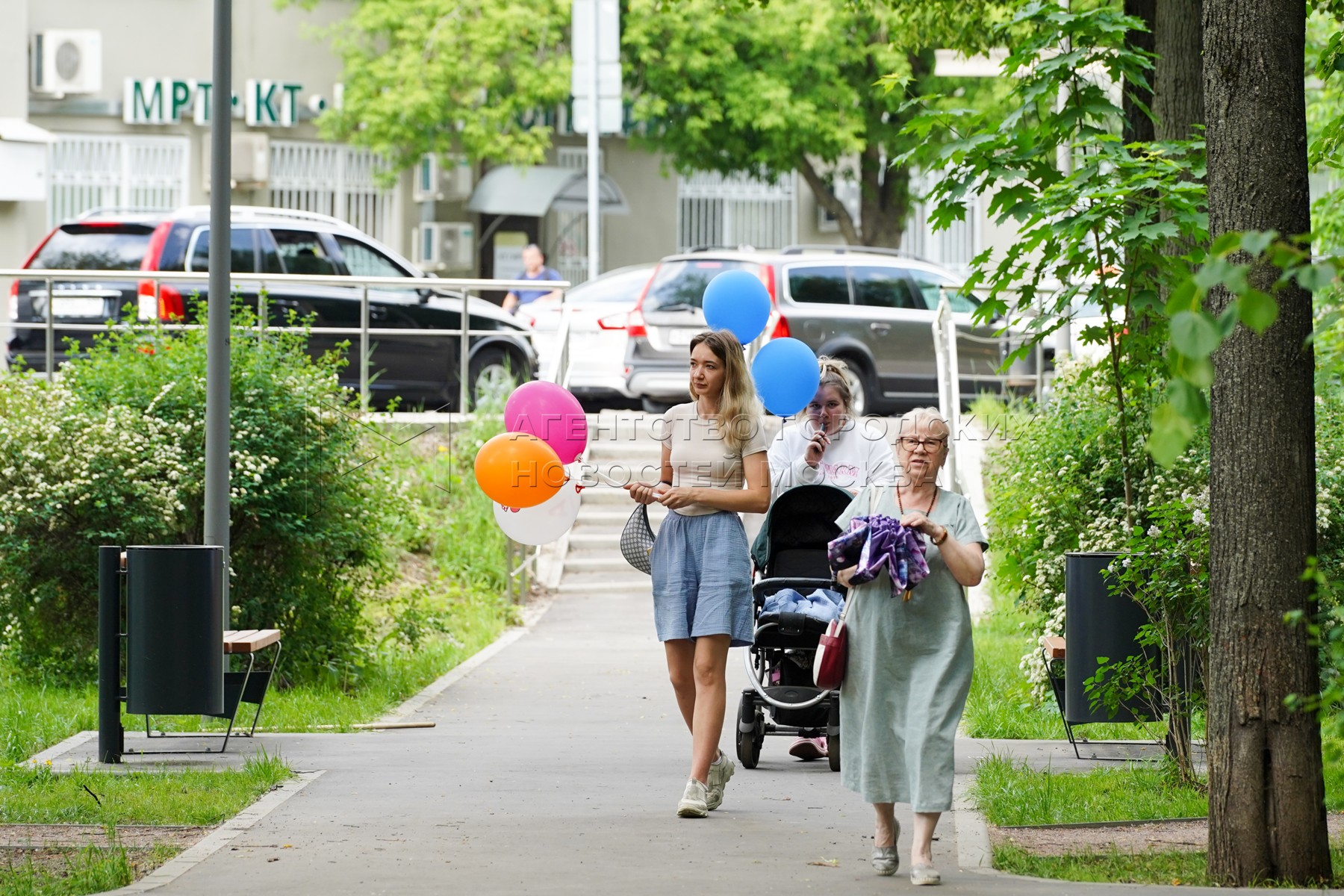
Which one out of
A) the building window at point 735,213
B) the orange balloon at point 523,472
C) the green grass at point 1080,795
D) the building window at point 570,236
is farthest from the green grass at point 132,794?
the building window at point 735,213

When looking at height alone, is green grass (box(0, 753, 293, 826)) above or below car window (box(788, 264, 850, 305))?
below

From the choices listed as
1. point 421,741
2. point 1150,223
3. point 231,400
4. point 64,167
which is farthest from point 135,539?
point 64,167

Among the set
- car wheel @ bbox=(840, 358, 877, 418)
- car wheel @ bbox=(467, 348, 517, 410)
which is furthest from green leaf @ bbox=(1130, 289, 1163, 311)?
car wheel @ bbox=(840, 358, 877, 418)

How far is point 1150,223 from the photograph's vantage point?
7.87 meters

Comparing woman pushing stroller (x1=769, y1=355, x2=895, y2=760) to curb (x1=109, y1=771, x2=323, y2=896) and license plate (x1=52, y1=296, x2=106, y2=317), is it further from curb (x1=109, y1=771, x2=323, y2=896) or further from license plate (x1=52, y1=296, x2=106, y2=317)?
license plate (x1=52, y1=296, x2=106, y2=317)

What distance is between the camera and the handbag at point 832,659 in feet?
21.1

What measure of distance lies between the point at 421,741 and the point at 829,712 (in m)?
2.31

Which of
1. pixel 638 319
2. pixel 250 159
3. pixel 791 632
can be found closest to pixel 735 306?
pixel 791 632

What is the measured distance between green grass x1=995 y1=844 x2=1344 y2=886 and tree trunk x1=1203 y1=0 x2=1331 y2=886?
0.56 feet

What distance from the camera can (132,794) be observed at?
25.7 feet

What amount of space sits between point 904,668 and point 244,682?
4.08 metres

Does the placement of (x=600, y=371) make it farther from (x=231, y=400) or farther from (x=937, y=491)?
(x=937, y=491)

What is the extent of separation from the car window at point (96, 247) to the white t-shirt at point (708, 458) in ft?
39.9

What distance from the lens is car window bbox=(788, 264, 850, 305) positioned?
1984cm
